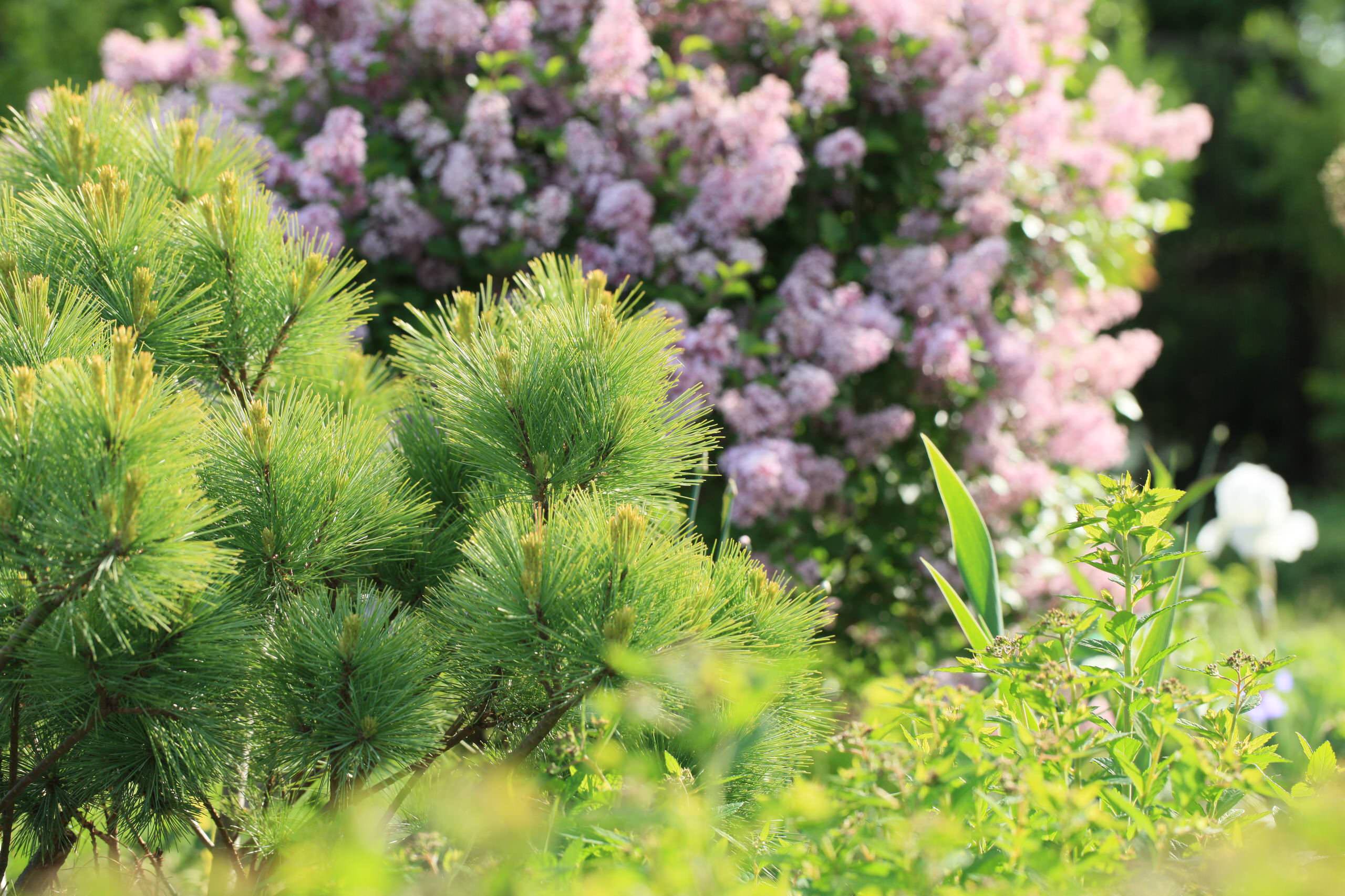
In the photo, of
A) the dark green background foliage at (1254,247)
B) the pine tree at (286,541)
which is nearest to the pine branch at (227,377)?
the pine tree at (286,541)

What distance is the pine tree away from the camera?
118 centimetres

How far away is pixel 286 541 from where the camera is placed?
1.44 m

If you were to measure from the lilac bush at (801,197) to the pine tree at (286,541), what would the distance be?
1.12 m

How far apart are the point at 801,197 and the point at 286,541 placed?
2332 mm

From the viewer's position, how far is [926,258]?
304 centimetres

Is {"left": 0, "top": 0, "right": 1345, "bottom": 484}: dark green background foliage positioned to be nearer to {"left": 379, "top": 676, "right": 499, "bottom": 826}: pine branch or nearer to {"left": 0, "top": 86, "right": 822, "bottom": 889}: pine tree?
{"left": 0, "top": 86, "right": 822, "bottom": 889}: pine tree

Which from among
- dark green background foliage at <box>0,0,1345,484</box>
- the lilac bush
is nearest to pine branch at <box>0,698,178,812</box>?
the lilac bush

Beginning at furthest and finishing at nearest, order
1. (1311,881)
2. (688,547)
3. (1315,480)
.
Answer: (1315,480)
(688,547)
(1311,881)

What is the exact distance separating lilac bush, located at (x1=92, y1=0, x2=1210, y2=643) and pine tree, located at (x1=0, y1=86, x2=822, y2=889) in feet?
3.67

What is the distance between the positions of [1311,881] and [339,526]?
1180mm

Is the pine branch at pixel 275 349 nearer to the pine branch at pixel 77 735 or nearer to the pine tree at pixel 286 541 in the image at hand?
the pine tree at pixel 286 541

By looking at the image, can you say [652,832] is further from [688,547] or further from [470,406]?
[470,406]

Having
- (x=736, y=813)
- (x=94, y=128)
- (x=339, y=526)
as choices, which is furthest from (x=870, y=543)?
(x=94, y=128)

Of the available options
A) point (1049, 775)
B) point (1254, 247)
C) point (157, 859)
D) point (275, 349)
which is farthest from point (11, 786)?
point (1254, 247)
